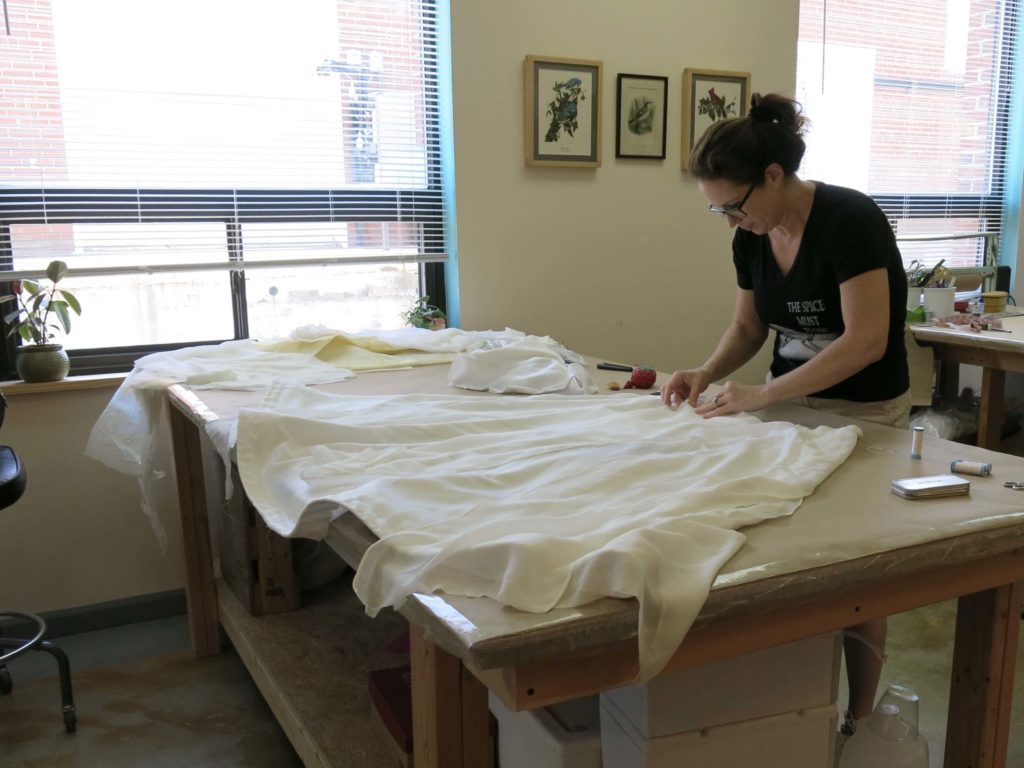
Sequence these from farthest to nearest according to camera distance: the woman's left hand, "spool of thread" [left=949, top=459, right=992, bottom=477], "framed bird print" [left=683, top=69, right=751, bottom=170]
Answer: "framed bird print" [left=683, top=69, right=751, bottom=170]
the woman's left hand
"spool of thread" [left=949, top=459, right=992, bottom=477]

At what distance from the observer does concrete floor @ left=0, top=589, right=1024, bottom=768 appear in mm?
2021

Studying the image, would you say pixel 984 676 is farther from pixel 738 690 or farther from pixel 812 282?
pixel 812 282

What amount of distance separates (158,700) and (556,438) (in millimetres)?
1517

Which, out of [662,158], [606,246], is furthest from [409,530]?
[662,158]

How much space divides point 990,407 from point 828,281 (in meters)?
1.86

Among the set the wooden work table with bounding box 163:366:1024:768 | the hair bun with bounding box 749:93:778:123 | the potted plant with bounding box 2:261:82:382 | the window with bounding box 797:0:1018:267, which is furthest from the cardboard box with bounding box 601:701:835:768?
the window with bounding box 797:0:1018:267

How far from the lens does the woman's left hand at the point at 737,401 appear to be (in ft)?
5.29

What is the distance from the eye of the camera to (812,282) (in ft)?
5.82

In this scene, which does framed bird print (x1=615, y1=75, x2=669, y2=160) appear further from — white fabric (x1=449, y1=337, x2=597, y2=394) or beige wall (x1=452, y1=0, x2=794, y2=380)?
white fabric (x1=449, y1=337, x2=597, y2=394)

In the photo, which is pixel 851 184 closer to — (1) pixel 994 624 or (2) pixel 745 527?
(1) pixel 994 624

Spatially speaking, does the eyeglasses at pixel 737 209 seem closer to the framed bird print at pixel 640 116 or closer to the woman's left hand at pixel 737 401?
the woman's left hand at pixel 737 401

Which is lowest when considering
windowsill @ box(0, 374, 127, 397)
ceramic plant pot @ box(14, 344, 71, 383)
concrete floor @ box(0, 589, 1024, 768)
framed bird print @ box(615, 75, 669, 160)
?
concrete floor @ box(0, 589, 1024, 768)

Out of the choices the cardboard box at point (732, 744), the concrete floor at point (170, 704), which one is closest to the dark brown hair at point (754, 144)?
the cardboard box at point (732, 744)

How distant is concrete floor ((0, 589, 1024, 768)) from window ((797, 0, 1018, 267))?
7.74 ft
